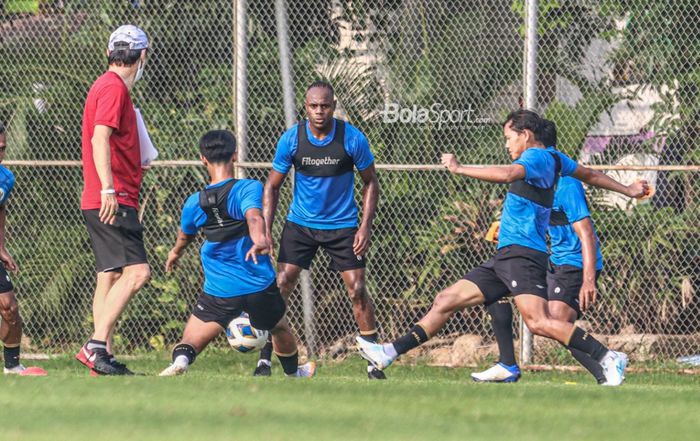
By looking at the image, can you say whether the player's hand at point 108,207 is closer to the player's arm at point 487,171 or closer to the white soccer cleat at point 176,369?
the white soccer cleat at point 176,369

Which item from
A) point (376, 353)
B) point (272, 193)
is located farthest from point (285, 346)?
point (272, 193)

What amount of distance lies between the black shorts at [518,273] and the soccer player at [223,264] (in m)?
1.43

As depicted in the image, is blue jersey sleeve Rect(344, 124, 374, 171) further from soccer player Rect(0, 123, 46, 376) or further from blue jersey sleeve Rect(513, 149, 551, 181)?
soccer player Rect(0, 123, 46, 376)

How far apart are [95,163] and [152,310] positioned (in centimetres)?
477

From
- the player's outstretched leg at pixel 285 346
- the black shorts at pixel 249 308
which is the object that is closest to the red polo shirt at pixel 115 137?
the black shorts at pixel 249 308

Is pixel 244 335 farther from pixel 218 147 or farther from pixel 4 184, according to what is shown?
pixel 4 184

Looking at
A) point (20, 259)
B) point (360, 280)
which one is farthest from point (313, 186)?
point (20, 259)

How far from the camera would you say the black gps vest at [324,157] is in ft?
30.9

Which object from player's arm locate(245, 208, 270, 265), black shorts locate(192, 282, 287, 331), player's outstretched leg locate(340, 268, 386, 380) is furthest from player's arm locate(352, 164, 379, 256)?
player's arm locate(245, 208, 270, 265)

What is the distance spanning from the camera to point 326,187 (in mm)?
9477

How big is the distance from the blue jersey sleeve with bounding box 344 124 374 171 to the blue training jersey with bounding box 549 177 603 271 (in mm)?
1452

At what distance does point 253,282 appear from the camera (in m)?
8.12

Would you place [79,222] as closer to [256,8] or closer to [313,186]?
[256,8]

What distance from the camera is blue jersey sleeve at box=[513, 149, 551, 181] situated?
8016mm
